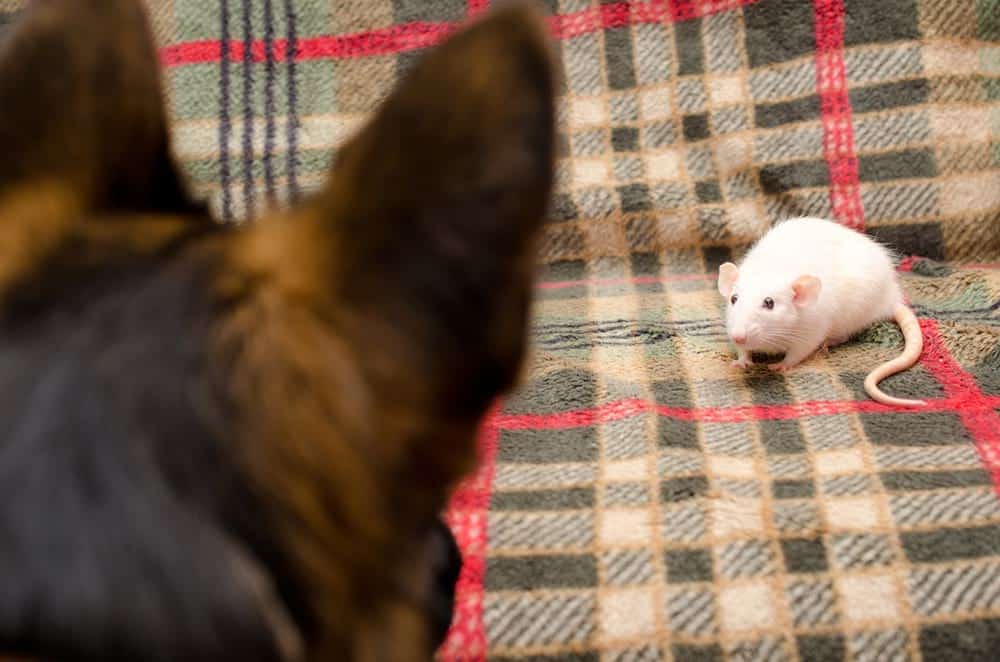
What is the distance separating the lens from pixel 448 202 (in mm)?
511

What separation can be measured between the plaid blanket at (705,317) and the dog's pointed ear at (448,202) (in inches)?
25.1

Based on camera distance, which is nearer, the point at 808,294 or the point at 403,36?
the point at 808,294

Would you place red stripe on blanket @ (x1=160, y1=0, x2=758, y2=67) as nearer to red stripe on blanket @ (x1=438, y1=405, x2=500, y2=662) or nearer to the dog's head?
red stripe on blanket @ (x1=438, y1=405, x2=500, y2=662)

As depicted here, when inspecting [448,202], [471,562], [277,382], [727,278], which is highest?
[448,202]

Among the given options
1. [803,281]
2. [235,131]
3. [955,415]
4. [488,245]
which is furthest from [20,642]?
[235,131]

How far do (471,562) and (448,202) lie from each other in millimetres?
743

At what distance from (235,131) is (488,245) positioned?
1752mm

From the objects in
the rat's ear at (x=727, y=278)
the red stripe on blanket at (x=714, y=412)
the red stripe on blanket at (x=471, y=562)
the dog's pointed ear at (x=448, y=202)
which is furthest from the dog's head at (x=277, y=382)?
the rat's ear at (x=727, y=278)

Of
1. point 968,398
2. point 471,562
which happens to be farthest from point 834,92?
point 471,562

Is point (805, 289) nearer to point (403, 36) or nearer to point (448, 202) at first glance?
point (403, 36)

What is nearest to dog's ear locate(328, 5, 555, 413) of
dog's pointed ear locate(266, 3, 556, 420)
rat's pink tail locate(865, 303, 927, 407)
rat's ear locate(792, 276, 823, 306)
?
dog's pointed ear locate(266, 3, 556, 420)

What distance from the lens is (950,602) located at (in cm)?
104

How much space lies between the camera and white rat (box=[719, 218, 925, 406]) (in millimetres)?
1694

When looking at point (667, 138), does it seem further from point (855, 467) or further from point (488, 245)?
point (488, 245)
